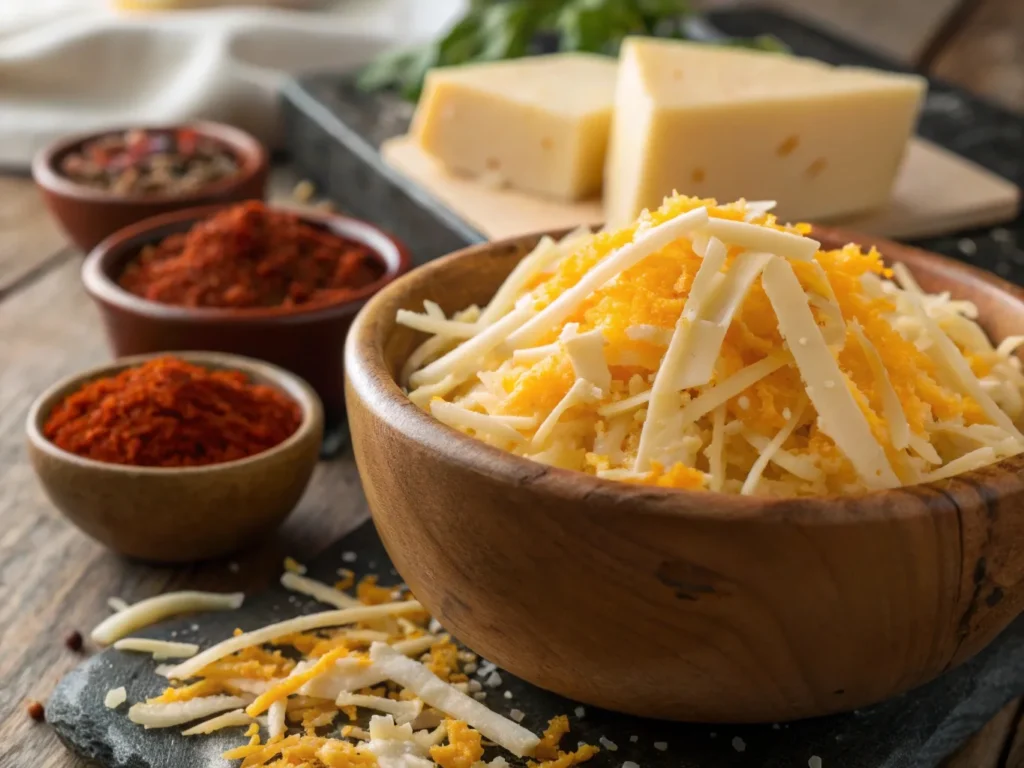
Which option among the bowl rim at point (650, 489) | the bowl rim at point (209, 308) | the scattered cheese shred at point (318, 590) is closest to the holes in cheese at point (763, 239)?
the bowl rim at point (650, 489)

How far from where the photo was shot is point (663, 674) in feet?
3.07

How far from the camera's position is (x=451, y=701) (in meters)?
1.08

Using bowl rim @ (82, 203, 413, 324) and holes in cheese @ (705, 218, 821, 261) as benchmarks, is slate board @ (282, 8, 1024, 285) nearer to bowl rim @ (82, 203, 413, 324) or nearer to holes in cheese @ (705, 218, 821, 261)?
bowl rim @ (82, 203, 413, 324)

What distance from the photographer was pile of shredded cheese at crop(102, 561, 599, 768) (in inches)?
40.1

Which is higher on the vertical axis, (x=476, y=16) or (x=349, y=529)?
(x=476, y=16)

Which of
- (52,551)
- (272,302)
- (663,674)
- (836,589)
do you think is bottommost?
(52,551)

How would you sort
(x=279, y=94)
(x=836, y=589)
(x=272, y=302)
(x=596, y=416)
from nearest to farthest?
(x=836, y=589) → (x=596, y=416) → (x=272, y=302) → (x=279, y=94)

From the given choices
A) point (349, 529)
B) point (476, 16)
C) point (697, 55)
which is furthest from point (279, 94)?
point (349, 529)

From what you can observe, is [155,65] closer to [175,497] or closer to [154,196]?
[154,196]

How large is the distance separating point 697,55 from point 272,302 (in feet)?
2.86

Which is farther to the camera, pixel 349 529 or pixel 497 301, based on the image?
pixel 349 529

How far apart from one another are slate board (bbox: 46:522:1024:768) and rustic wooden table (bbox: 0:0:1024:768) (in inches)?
1.3

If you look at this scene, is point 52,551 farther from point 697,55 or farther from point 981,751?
point 697,55

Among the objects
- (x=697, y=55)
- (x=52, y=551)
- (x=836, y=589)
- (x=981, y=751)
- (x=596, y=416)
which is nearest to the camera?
(x=836, y=589)
